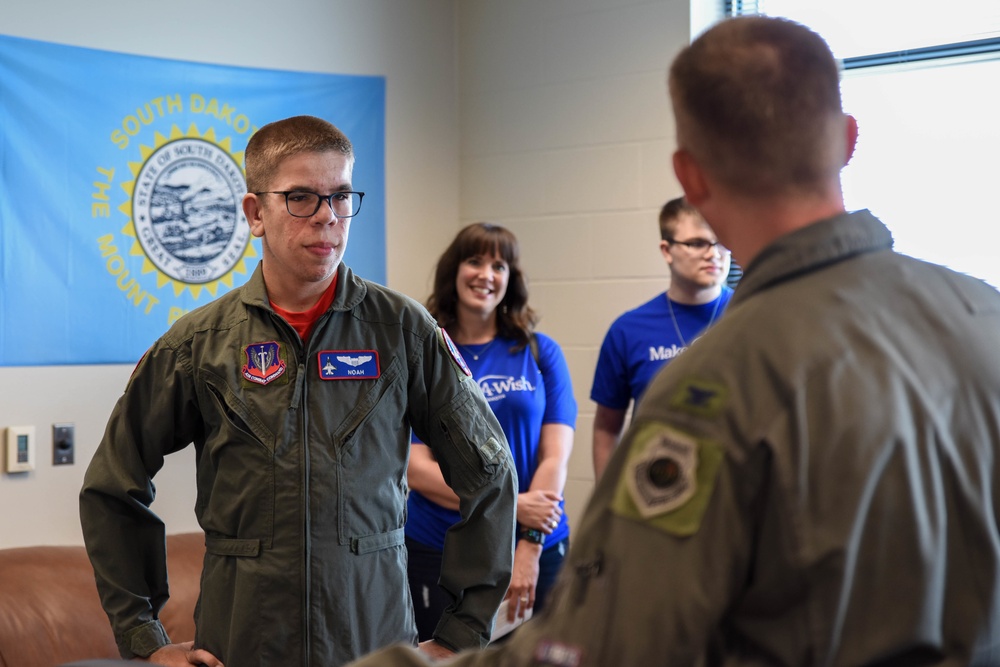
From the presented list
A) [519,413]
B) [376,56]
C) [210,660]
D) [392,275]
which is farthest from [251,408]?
[376,56]

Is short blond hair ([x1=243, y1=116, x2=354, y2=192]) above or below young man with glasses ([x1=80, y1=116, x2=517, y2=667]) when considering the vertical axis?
above

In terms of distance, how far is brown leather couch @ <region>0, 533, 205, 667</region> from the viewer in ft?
8.96

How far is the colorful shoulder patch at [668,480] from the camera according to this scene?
79 centimetres

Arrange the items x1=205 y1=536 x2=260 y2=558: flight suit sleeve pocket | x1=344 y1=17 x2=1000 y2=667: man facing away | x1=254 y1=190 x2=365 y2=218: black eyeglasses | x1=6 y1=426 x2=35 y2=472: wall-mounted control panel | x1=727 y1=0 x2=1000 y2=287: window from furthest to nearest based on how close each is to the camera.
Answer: x1=727 y1=0 x2=1000 y2=287: window → x1=6 y1=426 x2=35 y2=472: wall-mounted control panel → x1=254 y1=190 x2=365 y2=218: black eyeglasses → x1=205 y1=536 x2=260 y2=558: flight suit sleeve pocket → x1=344 y1=17 x2=1000 y2=667: man facing away

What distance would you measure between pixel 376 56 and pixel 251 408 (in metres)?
2.56

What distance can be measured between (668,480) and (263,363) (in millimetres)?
1135

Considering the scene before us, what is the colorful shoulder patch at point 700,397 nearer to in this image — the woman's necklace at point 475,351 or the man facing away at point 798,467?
Answer: the man facing away at point 798,467

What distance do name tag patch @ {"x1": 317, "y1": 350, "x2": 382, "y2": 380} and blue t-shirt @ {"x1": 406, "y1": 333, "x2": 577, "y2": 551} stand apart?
3.35ft

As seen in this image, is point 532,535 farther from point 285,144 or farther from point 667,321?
point 285,144

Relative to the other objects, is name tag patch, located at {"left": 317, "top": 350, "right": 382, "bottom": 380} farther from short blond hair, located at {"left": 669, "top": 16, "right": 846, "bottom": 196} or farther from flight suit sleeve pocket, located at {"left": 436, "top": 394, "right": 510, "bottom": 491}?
short blond hair, located at {"left": 669, "top": 16, "right": 846, "bottom": 196}

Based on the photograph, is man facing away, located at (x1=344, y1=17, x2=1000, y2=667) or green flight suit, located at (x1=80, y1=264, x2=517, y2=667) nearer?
man facing away, located at (x1=344, y1=17, x2=1000, y2=667)

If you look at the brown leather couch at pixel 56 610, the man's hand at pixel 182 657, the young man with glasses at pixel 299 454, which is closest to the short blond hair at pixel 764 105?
the young man with glasses at pixel 299 454

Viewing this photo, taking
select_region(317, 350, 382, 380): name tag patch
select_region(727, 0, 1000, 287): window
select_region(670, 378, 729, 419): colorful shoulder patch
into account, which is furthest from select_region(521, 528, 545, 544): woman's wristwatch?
select_region(670, 378, 729, 419): colorful shoulder patch

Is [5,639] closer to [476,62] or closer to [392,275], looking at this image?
[392,275]
